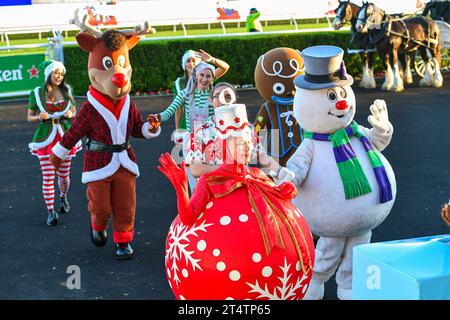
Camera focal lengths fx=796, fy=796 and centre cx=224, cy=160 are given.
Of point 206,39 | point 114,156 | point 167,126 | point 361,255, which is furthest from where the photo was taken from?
point 206,39

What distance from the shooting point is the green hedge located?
16.8 meters

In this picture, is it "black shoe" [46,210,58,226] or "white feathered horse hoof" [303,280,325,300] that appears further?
"black shoe" [46,210,58,226]

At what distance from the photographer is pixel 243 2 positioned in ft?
97.3

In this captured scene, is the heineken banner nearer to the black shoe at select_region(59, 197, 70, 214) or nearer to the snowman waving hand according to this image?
the black shoe at select_region(59, 197, 70, 214)

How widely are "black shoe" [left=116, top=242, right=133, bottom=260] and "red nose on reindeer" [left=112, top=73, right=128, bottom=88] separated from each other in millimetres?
1400

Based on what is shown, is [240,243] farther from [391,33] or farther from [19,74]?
[19,74]

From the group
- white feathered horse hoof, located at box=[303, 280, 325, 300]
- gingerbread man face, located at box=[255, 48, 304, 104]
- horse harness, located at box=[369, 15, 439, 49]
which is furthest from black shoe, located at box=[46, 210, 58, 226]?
horse harness, located at box=[369, 15, 439, 49]

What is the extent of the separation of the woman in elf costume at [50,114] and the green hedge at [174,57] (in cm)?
873

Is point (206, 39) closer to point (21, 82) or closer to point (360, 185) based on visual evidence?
point (21, 82)

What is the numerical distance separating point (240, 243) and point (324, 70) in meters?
1.66

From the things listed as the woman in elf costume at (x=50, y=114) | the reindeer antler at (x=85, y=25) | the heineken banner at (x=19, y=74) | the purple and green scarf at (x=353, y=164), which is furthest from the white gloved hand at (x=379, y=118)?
the heineken banner at (x=19, y=74)

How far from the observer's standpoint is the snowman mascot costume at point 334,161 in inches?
222
